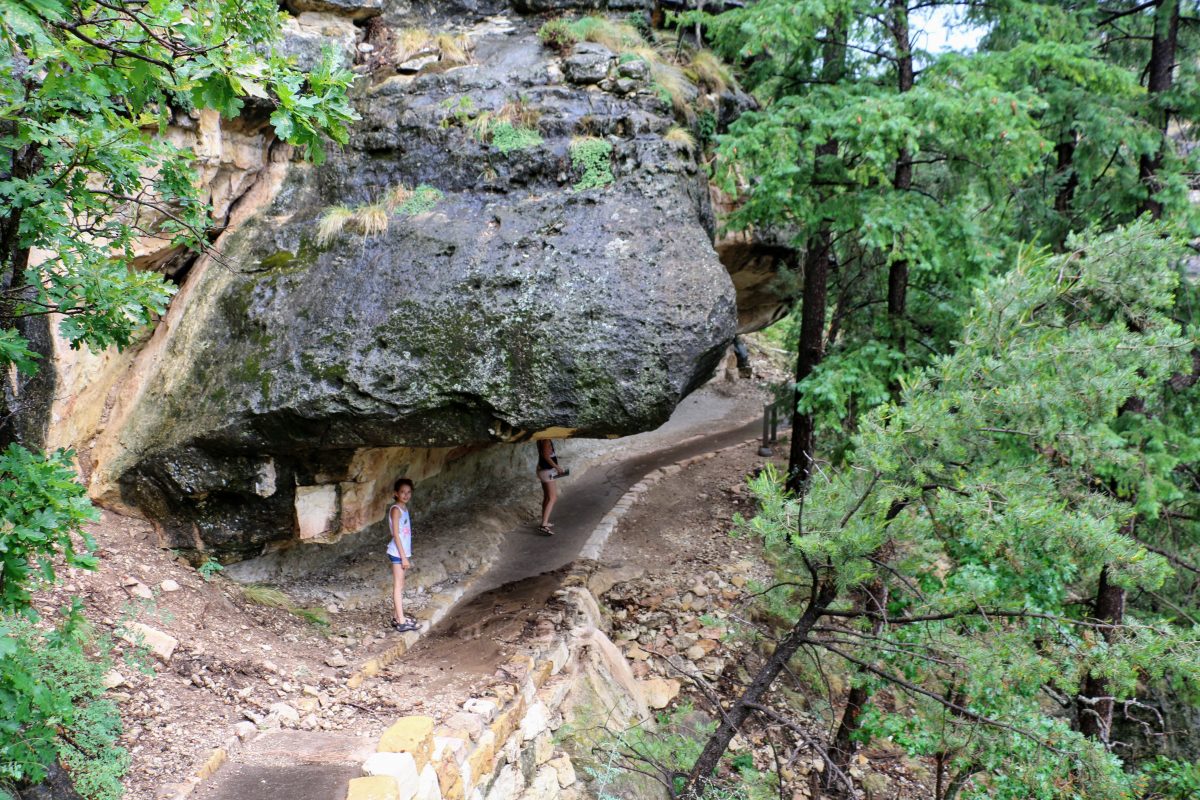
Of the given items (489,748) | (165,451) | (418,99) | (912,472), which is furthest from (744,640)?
(418,99)

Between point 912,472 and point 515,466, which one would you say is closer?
point 912,472

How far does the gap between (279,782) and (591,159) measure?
6.27m

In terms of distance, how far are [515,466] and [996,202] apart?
25.5 ft

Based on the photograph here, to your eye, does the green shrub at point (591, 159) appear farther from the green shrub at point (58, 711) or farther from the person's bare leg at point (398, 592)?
the green shrub at point (58, 711)

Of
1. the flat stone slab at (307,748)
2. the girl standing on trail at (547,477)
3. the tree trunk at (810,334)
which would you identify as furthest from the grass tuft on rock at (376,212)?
the tree trunk at (810,334)

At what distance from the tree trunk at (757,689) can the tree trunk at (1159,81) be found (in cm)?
684

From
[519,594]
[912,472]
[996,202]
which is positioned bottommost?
[519,594]

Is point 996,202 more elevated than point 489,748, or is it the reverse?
point 996,202

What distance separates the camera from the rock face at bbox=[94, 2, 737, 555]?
7.12 metres

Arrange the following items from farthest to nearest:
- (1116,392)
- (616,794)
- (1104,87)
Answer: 1. (1104,87)
2. (616,794)
3. (1116,392)

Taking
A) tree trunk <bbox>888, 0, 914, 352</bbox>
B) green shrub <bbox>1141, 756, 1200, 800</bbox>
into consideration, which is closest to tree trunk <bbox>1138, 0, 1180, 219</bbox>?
tree trunk <bbox>888, 0, 914, 352</bbox>

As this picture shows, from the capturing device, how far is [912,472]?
4.80m

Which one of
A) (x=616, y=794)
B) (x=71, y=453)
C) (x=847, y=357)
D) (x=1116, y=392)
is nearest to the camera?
(x=71, y=453)

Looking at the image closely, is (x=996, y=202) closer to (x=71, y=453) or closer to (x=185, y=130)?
(x=185, y=130)
